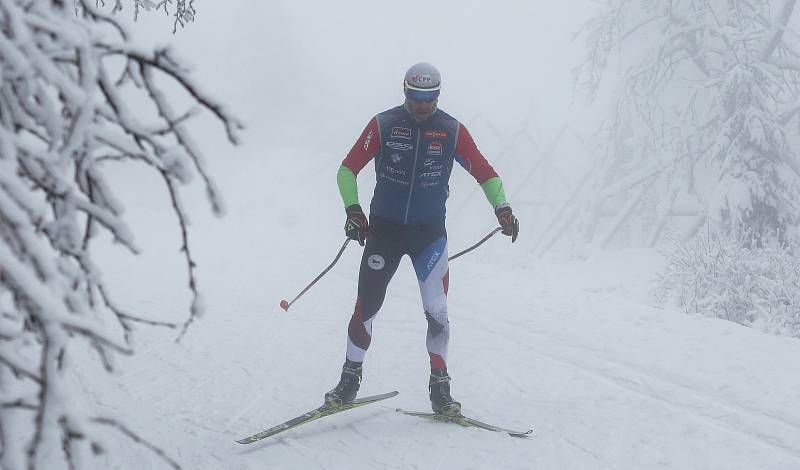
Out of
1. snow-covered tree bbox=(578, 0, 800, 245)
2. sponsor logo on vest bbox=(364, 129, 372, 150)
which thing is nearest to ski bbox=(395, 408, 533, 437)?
sponsor logo on vest bbox=(364, 129, 372, 150)

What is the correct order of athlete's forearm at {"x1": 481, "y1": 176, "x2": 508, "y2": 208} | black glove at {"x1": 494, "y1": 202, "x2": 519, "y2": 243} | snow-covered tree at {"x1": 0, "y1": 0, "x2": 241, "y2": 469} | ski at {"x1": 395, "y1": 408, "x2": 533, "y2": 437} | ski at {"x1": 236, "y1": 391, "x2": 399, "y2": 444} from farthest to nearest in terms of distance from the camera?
athlete's forearm at {"x1": 481, "y1": 176, "x2": 508, "y2": 208}, black glove at {"x1": 494, "y1": 202, "x2": 519, "y2": 243}, ski at {"x1": 395, "y1": 408, "x2": 533, "y2": 437}, ski at {"x1": 236, "y1": 391, "x2": 399, "y2": 444}, snow-covered tree at {"x1": 0, "y1": 0, "x2": 241, "y2": 469}

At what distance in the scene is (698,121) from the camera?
17719mm

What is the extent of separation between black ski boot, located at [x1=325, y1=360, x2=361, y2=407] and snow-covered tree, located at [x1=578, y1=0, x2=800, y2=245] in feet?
37.4

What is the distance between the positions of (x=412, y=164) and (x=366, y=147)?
37 centimetres

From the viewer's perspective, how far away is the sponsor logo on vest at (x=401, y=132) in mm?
5047

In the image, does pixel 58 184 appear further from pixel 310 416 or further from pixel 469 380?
pixel 469 380

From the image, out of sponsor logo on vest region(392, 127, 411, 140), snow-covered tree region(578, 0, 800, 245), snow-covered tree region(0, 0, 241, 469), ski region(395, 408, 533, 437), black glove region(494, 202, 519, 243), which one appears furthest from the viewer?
snow-covered tree region(578, 0, 800, 245)

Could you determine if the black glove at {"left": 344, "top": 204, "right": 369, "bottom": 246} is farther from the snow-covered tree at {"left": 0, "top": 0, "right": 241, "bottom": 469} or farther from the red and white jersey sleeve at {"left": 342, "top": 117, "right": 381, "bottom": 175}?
the snow-covered tree at {"left": 0, "top": 0, "right": 241, "bottom": 469}

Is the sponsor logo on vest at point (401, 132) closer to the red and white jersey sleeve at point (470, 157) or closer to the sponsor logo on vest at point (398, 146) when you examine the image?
the sponsor logo on vest at point (398, 146)

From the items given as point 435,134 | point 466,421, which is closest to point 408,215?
point 435,134

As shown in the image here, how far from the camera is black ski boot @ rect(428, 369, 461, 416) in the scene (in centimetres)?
507

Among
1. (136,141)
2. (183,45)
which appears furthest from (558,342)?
(183,45)

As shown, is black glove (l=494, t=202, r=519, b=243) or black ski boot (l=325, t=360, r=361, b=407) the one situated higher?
black glove (l=494, t=202, r=519, b=243)

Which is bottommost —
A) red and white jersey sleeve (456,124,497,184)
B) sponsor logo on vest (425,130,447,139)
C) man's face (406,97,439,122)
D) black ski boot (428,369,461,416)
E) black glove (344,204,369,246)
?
black ski boot (428,369,461,416)
